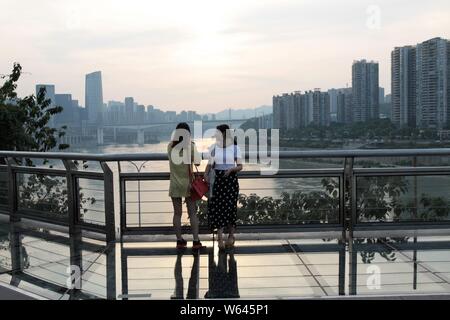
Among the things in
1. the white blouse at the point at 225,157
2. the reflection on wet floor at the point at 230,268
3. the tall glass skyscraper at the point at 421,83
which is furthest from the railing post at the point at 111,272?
the tall glass skyscraper at the point at 421,83

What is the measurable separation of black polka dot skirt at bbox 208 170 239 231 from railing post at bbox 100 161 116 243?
1409 millimetres

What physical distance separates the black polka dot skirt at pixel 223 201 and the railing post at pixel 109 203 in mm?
1409

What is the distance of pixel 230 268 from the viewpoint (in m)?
5.14

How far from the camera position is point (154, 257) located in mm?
5656

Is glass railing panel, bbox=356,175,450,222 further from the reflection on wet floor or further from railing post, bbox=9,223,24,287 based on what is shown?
railing post, bbox=9,223,24,287

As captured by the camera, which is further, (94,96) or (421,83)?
(94,96)

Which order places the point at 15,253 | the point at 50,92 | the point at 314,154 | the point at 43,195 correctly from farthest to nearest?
the point at 50,92, the point at 43,195, the point at 314,154, the point at 15,253

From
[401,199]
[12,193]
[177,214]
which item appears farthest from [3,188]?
[401,199]

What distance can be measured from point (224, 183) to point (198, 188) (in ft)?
1.15

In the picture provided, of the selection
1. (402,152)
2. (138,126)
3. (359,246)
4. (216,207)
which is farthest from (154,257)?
(138,126)

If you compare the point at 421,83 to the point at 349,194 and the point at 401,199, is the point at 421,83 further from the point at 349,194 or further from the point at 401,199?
the point at 349,194

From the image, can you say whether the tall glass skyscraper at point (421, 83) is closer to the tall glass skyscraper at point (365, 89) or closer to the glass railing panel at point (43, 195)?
the tall glass skyscraper at point (365, 89)

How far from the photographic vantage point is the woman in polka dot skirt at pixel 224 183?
5973mm

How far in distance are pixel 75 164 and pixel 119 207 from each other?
103 centimetres
